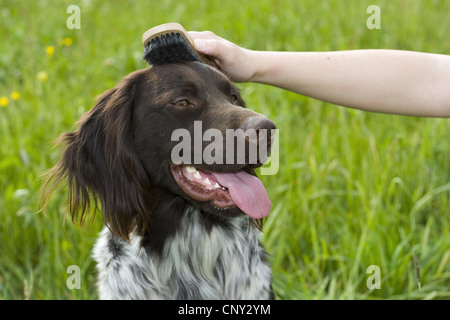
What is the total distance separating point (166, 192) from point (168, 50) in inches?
22.5

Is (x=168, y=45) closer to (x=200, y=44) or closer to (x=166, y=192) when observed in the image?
(x=200, y=44)

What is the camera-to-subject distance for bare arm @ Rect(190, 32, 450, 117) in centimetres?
252

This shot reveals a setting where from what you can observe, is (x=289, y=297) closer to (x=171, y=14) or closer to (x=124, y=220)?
(x=124, y=220)

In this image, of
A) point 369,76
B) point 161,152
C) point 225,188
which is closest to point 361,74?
point 369,76

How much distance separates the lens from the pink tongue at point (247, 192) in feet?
7.02

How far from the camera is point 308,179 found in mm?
3699

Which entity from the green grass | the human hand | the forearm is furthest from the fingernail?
the green grass

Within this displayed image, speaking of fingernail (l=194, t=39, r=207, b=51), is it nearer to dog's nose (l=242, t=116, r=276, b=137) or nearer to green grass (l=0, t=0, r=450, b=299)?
dog's nose (l=242, t=116, r=276, b=137)

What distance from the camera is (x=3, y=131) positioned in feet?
13.5

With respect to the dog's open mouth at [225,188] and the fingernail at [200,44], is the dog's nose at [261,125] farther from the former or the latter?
the fingernail at [200,44]

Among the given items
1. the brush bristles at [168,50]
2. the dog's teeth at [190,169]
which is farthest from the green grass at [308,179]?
the brush bristles at [168,50]

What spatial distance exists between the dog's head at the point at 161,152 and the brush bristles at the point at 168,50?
4 cm

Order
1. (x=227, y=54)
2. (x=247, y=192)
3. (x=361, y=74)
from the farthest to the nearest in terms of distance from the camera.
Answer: (x=361, y=74) < (x=227, y=54) < (x=247, y=192)

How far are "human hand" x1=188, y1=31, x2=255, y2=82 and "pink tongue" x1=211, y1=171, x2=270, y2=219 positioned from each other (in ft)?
1.66
